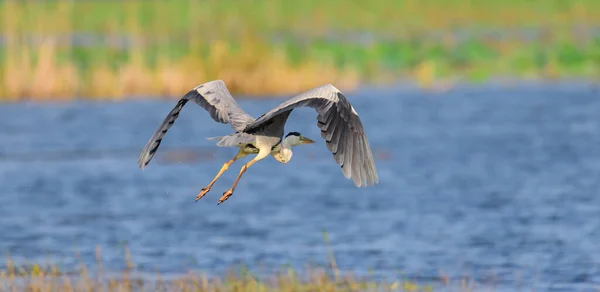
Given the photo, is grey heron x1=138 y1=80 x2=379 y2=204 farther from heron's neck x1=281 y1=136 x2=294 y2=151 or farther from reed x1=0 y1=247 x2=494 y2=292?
reed x1=0 y1=247 x2=494 y2=292

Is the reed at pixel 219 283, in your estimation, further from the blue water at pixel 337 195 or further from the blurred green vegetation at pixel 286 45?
the blurred green vegetation at pixel 286 45

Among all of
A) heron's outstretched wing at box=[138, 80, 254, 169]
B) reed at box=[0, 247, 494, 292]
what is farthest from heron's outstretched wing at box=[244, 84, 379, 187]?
reed at box=[0, 247, 494, 292]

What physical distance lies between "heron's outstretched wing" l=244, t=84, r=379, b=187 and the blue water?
340cm

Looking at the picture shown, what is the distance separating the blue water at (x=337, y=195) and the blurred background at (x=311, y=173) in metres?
0.05

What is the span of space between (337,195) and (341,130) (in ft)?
31.2

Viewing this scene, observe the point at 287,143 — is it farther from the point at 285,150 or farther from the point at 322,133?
the point at 322,133

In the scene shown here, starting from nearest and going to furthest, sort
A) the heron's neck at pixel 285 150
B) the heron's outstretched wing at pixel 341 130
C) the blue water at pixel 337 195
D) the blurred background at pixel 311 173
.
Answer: the heron's outstretched wing at pixel 341 130 → the heron's neck at pixel 285 150 → the blurred background at pixel 311 173 → the blue water at pixel 337 195

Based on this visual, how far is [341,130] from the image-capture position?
21.8ft

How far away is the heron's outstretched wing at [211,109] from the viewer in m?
7.45

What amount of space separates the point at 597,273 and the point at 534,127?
12394 mm

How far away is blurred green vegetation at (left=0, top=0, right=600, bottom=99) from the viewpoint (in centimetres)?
2505

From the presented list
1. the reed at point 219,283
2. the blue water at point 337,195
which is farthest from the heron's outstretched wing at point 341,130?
the blue water at point 337,195

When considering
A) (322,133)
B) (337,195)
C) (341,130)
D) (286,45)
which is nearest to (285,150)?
(341,130)

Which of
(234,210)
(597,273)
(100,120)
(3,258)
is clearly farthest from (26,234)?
(100,120)
